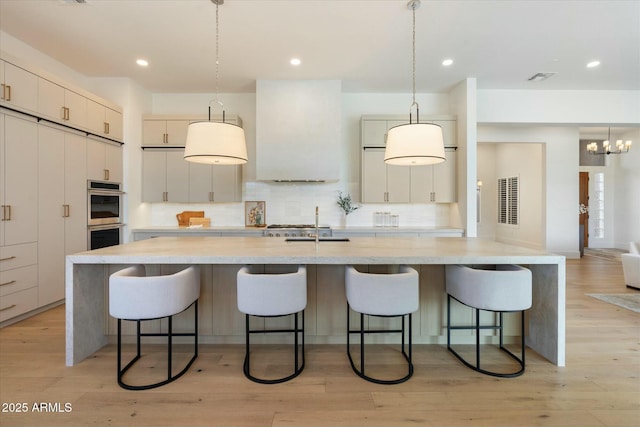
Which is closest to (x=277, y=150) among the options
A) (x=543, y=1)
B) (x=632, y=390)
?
(x=543, y=1)

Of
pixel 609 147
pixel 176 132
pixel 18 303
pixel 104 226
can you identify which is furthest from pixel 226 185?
pixel 609 147

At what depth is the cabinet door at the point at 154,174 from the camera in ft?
14.7

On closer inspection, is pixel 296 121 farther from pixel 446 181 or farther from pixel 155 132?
pixel 446 181

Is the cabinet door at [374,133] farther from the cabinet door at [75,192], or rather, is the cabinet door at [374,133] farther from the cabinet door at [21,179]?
the cabinet door at [21,179]

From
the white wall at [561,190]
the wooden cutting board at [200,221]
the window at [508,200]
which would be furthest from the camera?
the window at [508,200]

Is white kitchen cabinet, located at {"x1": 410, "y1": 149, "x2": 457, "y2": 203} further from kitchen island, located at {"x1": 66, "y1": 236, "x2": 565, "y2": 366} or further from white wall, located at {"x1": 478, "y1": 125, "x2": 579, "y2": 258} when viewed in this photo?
white wall, located at {"x1": 478, "y1": 125, "x2": 579, "y2": 258}

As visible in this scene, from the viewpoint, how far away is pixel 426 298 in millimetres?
2438

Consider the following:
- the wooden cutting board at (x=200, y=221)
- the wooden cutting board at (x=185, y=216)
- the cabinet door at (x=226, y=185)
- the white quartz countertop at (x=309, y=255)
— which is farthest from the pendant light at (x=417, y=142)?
the wooden cutting board at (x=185, y=216)

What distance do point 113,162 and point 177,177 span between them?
2.69 ft

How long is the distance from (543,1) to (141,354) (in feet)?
14.8

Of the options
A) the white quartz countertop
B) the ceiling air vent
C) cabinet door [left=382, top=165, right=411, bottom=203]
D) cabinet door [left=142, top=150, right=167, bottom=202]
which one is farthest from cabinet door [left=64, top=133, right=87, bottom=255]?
the ceiling air vent

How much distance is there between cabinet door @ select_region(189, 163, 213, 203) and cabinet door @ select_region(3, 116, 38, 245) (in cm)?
172

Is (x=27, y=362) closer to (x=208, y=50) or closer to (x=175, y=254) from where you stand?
(x=175, y=254)

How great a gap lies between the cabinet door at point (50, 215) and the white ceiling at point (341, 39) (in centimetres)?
116
